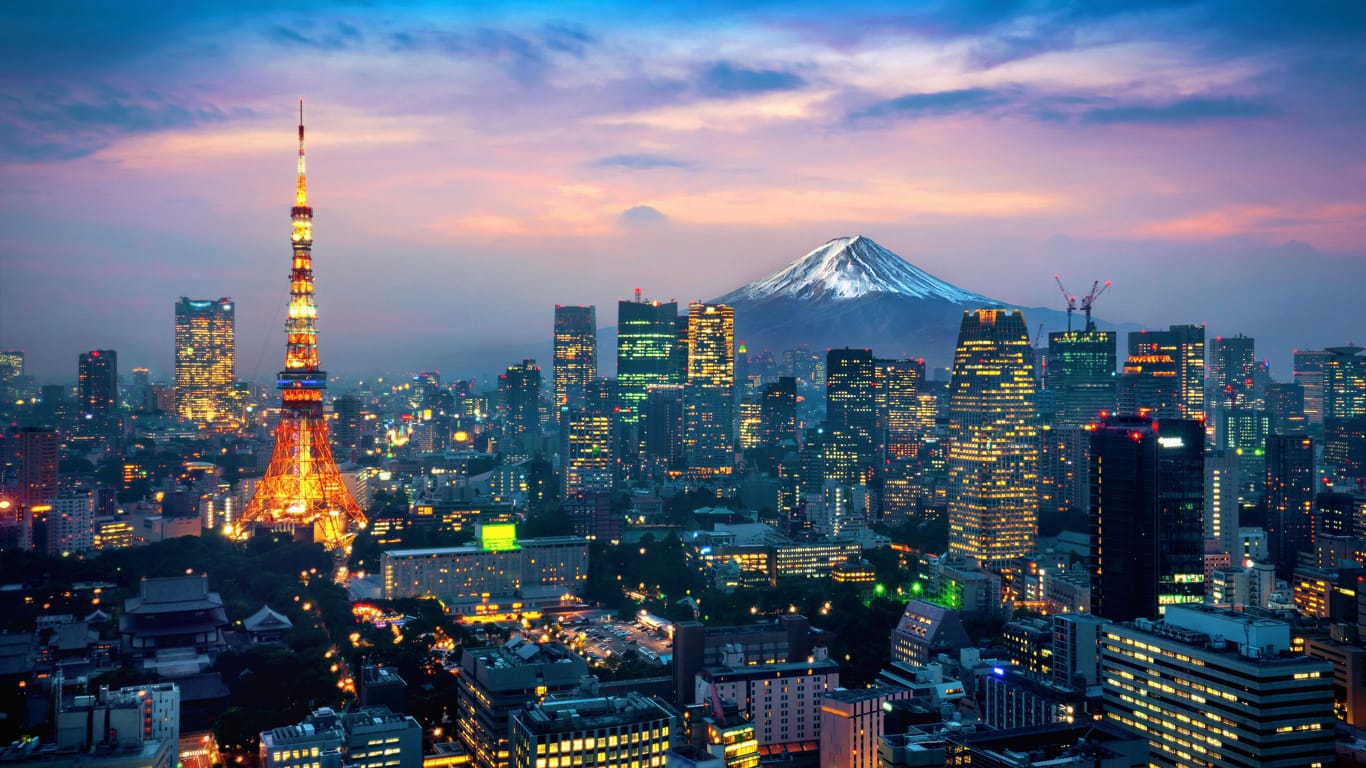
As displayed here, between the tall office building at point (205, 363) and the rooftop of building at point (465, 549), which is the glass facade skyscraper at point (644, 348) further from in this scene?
the rooftop of building at point (465, 549)

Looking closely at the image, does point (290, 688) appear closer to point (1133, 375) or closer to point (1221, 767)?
point (1221, 767)

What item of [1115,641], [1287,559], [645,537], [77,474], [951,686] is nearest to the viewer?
[1115,641]

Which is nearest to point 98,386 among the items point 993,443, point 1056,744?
point 993,443

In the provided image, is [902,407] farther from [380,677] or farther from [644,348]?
[380,677]

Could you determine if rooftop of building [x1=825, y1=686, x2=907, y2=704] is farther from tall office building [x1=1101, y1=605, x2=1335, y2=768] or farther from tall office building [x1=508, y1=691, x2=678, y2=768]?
tall office building [x1=508, y1=691, x2=678, y2=768]

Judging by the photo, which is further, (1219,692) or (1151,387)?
(1151,387)

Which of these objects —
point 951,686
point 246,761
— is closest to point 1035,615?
point 951,686
